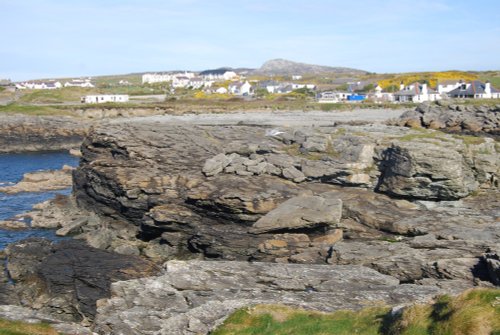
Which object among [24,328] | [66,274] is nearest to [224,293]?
[24,328]

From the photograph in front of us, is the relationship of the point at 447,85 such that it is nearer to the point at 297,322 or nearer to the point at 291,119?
the point at 291,119

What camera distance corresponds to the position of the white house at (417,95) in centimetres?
15738

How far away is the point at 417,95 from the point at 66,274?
14079 cm

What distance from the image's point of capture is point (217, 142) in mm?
51656

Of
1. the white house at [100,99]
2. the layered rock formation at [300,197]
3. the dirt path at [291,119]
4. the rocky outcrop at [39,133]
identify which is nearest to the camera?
the layered rock formation at [300,197]

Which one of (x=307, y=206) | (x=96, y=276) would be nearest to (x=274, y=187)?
(x=307, y=206)

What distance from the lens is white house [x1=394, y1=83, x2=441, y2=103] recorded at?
15738 cm

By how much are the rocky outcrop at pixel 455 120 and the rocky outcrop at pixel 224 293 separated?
44.0 metres

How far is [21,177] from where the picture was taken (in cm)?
7538

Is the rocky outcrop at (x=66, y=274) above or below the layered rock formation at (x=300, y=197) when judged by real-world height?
below

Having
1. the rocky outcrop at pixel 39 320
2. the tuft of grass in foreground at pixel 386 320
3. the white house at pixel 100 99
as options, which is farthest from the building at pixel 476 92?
the rocky outcrop at pixel 39 320

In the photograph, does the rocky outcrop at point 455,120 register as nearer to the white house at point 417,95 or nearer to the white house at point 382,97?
the white house at point 417,95

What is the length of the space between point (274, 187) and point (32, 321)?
22.1 m

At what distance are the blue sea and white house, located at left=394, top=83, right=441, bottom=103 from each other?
101997mm
